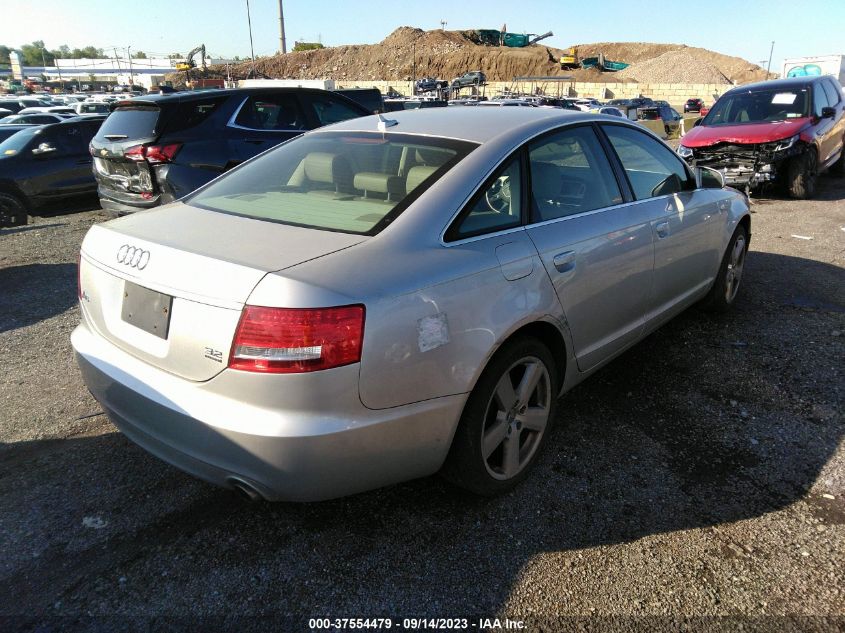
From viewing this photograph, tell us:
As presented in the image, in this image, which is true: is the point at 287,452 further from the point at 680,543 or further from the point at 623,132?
the point at 623,132

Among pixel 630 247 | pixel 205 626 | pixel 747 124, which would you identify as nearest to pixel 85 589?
pixel 205 626

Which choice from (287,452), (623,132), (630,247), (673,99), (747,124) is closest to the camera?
(287,452)

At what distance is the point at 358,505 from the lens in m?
2.85

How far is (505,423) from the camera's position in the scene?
278 cm

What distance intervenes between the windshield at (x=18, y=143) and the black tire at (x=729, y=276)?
9.94 m

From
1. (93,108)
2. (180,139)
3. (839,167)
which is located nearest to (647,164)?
(180,139)

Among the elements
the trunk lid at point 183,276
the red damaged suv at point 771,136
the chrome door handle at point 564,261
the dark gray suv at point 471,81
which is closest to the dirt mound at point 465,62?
the dark gray suv at point 471,81

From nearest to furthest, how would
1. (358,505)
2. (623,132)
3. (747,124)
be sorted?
(358,505) < (623,132) < (747,124)

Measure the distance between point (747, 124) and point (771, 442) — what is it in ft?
28.7

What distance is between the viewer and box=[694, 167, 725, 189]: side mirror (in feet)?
14.6

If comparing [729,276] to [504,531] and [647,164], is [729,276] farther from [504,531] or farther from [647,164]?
[504,531]

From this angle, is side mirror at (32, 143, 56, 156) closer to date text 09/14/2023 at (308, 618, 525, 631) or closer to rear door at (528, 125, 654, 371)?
rear door at (528, 125, 654, 371)

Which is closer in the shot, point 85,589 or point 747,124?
point 85,589

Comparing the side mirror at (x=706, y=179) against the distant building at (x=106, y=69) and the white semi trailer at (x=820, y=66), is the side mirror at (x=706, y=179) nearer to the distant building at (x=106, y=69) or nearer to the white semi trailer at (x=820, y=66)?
the white semi trailer at (x=820, y=66)
